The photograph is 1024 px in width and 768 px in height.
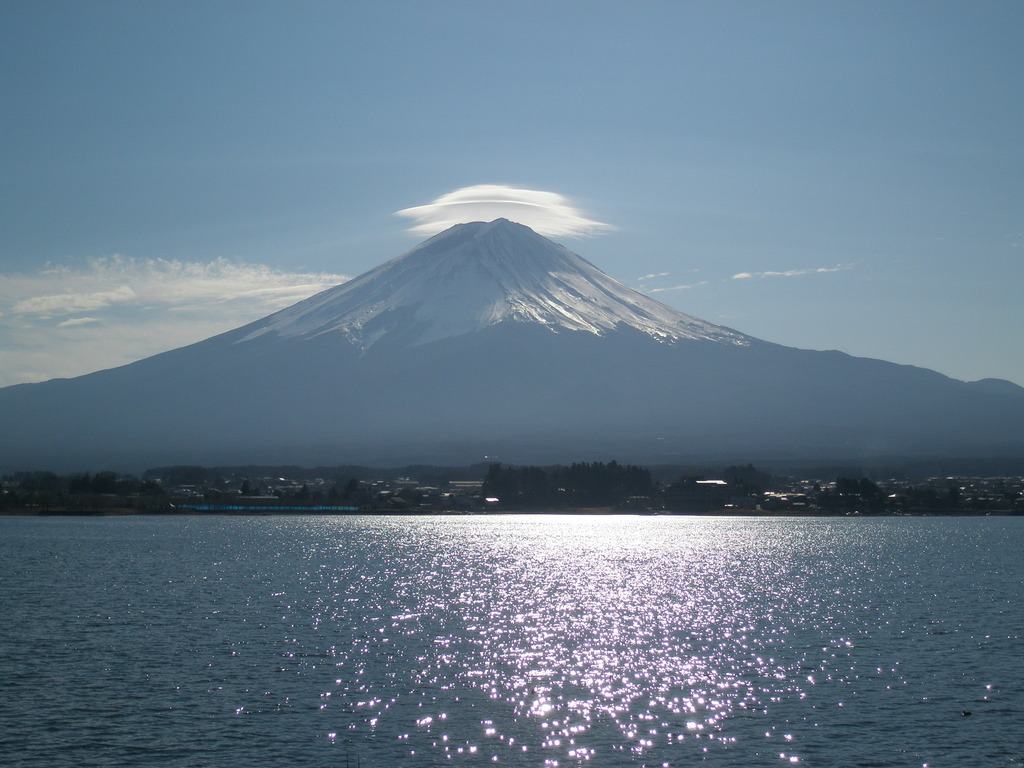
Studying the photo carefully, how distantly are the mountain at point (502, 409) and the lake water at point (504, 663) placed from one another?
110588 millimetres

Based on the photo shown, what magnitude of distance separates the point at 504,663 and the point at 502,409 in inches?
6122

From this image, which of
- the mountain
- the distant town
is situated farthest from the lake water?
the mountain

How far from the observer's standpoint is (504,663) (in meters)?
23.7

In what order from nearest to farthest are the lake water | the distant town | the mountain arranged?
the lake water → the distant town → the mountain

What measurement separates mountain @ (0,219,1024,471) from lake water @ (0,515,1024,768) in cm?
11059

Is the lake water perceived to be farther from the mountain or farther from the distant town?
the mountain

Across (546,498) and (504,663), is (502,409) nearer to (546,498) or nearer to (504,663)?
(546,498)

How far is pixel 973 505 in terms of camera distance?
94062mm

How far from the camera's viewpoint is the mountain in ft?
528

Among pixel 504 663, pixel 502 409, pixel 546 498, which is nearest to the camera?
pixel 504 663

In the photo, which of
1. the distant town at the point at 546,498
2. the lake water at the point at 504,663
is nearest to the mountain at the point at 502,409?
the distant town at the point at 546,498

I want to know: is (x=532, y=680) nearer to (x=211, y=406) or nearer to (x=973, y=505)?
(x=973, y=505)

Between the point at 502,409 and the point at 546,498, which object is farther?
the point at 502,409

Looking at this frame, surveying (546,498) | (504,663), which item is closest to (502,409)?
(546,498)
